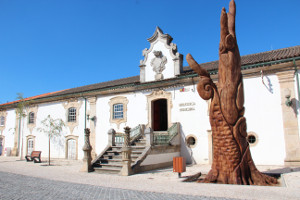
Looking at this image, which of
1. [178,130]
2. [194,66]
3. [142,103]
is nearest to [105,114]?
[142,103]

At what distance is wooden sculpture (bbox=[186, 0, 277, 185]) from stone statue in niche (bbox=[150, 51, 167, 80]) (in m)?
7.22

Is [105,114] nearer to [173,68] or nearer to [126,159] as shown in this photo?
[173,68]

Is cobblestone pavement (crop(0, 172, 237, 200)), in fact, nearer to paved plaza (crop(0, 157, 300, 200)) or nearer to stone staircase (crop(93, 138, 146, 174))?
paved plaza (crop(0, 157, 300, 200))

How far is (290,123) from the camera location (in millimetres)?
11188

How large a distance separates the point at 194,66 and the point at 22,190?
19.4 ft

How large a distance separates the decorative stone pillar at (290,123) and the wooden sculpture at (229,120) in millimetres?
4256

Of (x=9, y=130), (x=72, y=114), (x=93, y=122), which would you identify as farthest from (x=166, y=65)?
(x=9, y=130)

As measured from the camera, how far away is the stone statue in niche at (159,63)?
49.5 feet

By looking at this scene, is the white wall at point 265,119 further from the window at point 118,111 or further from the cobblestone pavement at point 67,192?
the window at point 118,111

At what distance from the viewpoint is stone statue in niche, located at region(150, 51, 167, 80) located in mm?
15102

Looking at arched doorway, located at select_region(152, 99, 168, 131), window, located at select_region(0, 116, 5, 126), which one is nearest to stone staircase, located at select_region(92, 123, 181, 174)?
arched doorway, located at select_region(152, 99, 168, 131)

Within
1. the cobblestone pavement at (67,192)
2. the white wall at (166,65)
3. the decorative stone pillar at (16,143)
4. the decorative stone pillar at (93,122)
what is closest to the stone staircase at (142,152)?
the cobblestone pavement at (67,192)

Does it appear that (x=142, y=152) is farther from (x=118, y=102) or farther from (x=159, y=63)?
(x=159, y=63)

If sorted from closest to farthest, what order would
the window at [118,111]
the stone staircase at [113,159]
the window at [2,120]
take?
the stone staircase at [113,159] < the window at [118,111] < the window at [2,120]
